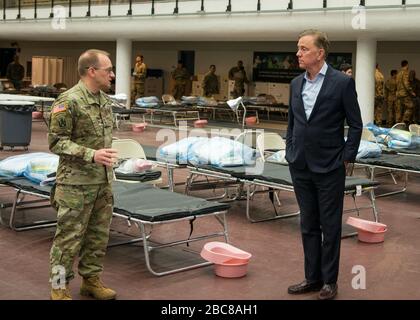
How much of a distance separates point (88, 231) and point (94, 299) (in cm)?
47

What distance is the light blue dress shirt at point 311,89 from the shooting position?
14.4 ft

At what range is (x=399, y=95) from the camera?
16.7m

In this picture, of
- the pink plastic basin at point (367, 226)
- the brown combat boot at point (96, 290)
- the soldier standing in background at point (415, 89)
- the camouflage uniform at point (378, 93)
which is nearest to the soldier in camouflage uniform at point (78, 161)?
the brown combat boot at point (96, 290)

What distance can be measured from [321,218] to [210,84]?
17.3 meters

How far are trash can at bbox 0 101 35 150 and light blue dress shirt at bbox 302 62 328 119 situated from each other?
814 cm

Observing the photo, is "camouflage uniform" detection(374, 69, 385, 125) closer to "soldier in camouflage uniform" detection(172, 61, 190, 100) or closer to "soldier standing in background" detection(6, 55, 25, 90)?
"soldier in camouflage uniform" detection(172, 61, 190, 100)

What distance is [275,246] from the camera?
603cm

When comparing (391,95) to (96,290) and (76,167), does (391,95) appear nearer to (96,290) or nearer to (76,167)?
(96,290)

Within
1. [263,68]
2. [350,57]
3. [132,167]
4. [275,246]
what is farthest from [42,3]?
[275,246]

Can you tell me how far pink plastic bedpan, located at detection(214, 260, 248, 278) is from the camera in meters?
4.98

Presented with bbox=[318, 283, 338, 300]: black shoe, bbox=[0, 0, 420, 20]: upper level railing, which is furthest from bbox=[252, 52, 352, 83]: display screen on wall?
bbox=[318, 283, 338, 300]: black shoe

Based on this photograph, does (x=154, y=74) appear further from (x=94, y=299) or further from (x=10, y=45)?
(x=94, y=299)

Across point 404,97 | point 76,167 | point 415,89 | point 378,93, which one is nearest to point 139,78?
point 378,93

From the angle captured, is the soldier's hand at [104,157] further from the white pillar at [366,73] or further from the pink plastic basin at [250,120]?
the pink plastic basin at [250,120]
